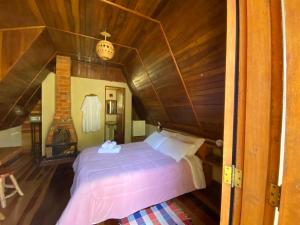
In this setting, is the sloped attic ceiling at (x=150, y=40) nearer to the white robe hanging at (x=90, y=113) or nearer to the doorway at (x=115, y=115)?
the white robe hanging at (x=90, y=113)

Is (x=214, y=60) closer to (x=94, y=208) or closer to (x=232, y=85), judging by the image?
(x=232, y=85)

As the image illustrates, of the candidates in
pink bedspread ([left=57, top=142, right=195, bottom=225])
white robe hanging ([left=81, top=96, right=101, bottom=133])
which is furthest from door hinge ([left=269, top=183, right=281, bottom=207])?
white robe hanging ([left=81, top=96, right=101, bottom=133])

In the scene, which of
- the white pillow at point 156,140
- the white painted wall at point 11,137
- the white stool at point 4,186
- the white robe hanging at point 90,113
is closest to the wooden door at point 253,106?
the white pillow at point 156,140

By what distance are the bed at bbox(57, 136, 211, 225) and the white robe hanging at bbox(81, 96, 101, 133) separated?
1.95 metres

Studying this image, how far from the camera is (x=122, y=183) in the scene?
177cm

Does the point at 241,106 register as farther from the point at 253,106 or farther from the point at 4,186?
the point at 4,186

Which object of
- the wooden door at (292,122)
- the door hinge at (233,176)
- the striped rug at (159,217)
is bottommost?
the striped rug at (159,217)

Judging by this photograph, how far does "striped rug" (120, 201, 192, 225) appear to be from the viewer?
179 centimetres

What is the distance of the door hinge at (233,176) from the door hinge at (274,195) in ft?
0.40

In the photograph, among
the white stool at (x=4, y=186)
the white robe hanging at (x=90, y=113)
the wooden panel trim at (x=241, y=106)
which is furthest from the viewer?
the white robe hanging at (x=90, y=113)

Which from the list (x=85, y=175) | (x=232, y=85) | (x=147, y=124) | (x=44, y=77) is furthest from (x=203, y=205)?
(x=44, y=77)

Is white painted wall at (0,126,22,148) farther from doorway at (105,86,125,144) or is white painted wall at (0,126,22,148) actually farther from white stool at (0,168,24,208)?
doorway at (105,86,125,144)

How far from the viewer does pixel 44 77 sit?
12.2ft

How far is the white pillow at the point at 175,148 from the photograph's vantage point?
7.71ft
